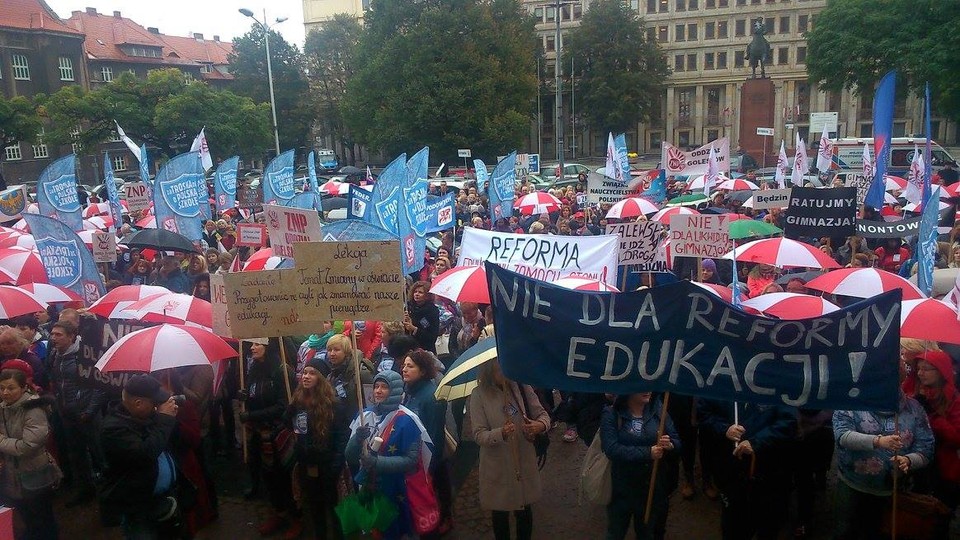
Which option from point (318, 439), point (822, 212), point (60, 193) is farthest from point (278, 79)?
point (318, 439)

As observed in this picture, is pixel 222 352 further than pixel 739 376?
Yes

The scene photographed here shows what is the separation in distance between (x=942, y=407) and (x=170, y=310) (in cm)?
604

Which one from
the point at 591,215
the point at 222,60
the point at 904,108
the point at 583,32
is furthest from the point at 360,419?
the point at 222,60

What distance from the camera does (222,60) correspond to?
76.8 metres

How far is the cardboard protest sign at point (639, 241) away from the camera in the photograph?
8.31 m

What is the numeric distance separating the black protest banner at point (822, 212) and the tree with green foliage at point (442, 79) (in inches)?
1394

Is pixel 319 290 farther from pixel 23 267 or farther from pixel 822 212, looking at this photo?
pixel 822 212

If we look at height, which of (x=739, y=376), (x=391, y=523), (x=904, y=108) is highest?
(x=904, y=108)

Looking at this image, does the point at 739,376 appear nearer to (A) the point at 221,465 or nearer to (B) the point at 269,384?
(B) the point at 269,384

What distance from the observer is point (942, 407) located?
4.43m

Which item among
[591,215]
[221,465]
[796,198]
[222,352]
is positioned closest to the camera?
[222,352]

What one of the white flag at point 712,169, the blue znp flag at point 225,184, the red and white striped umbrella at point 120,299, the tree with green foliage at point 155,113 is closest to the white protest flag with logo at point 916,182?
the white flag at point 712,169

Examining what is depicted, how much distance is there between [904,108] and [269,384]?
233 ft

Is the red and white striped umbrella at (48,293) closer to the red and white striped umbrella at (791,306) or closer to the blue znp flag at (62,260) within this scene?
the blue znp flag at (62,260)
